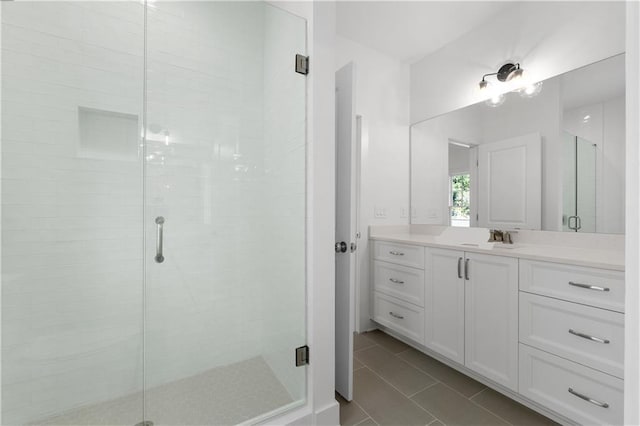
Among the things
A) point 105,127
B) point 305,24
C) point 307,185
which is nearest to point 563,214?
point 307,185

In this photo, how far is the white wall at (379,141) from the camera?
261cm

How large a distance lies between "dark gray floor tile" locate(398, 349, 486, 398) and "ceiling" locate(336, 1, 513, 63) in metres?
2.74

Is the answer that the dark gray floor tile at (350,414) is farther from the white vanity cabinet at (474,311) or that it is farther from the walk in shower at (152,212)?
the white vanity cabinet at (474,311)

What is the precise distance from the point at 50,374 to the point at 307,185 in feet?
5.05

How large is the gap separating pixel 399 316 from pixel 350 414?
99 centimetres

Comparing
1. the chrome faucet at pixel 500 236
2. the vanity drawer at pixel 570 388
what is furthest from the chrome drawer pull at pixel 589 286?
the chrome faucet at pixel 500 236

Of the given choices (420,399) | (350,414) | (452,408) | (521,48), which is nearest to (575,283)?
(452,408)

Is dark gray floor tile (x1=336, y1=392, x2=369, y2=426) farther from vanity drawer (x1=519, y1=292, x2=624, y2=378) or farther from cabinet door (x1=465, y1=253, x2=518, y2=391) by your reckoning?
→ vanity drawer (x1=519, y1=292, x2=624, y2=378)

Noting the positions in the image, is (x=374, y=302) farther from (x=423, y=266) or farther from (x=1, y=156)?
(x=1, y=156)

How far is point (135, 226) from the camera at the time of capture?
1438 millimetres

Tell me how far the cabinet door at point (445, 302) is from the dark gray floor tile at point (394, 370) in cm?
24

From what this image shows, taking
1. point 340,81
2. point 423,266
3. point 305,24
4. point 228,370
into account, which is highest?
point 305,24

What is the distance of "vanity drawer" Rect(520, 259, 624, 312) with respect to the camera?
125 cm
